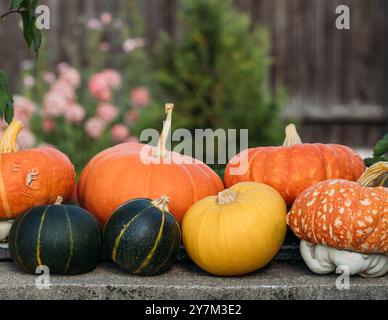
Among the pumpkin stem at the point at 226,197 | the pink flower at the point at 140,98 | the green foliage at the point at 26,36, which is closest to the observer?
the pumpkin stem at the point at 226,197

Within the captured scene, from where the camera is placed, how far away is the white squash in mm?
→ 1936

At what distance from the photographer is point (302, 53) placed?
331 inches

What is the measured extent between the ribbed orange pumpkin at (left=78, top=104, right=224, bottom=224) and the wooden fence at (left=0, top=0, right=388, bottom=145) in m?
6.01

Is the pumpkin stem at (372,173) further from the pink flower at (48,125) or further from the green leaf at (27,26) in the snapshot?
the pink flower at (48,125)

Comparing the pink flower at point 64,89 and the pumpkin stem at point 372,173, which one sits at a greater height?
the pink flower at point 64,89

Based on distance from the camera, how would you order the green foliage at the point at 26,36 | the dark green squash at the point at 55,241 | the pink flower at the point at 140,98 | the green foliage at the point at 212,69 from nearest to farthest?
the dark green squash at the point at 55,241 → the green foliage at the point at 26,36 → the pink flower at the point at 140,98 → the green foliage at the point at 212,69

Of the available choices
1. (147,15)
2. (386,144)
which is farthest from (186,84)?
(386,144)

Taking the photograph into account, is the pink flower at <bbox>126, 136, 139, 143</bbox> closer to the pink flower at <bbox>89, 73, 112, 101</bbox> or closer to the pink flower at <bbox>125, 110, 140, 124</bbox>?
the pink flower at <bbox>125, 110, 140, 124</bbox>

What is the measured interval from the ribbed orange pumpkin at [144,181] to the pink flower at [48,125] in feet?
10.5

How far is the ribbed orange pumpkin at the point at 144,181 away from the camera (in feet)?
7.52

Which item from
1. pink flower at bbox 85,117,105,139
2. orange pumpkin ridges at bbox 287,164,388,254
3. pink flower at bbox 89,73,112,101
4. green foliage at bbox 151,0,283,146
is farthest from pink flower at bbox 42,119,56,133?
orange pumpkin ridges at bbox 287,164,388,254

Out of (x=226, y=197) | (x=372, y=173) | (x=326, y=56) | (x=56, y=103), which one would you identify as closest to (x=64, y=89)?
(x=56, y=103)

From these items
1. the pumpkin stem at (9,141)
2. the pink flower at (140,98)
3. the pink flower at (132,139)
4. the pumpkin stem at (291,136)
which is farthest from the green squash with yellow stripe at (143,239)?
the pink flower at (140,98)

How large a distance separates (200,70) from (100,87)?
969 mm
